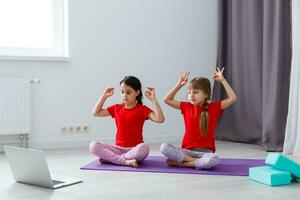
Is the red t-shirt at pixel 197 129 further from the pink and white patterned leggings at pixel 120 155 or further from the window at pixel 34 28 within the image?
the window at pixel 34 28

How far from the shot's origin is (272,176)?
2275mm

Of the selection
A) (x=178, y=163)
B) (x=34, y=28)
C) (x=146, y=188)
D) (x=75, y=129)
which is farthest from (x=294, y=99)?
(x=34, y=28)

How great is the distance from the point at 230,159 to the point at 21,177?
1.48 m

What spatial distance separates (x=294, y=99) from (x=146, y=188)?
1.71m

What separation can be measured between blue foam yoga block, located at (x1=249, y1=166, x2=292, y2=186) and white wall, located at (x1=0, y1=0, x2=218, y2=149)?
1827 mm

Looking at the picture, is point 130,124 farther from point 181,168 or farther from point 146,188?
point 146,188

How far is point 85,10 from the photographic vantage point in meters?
3.82

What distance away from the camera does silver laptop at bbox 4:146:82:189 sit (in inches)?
83.8

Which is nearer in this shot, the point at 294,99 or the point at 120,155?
the point at 120,155

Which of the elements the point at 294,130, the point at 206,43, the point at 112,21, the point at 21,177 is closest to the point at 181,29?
the point at 206,43

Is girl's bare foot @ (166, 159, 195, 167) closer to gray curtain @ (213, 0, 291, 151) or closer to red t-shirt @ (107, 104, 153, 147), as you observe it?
red t-shirt @ (107, 104, 153, 147)

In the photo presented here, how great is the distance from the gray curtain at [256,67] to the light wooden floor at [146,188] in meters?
1.32

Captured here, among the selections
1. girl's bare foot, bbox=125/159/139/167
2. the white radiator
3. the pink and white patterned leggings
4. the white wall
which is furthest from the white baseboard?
girl's bare foot, bbox=125/159/139/167

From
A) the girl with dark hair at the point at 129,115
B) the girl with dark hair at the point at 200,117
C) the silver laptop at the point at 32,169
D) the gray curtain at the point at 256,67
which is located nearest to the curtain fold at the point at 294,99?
the gray curtain at the point at 256,67
